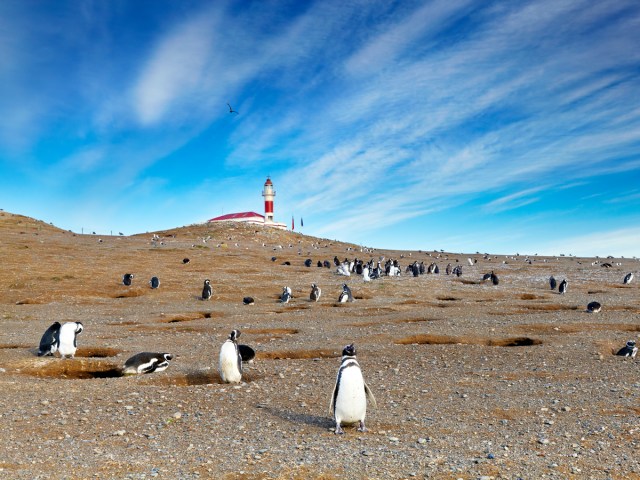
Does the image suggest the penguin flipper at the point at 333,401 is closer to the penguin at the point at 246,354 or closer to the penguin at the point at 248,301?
the penguin at the point at 246,354

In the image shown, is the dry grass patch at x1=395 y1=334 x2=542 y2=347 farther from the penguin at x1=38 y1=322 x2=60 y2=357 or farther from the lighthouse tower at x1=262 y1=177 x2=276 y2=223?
the lighthouse tower at x1=262 y1=177 x2=276 y2=223

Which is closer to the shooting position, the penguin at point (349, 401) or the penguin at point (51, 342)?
the penguin at point (349, 401)

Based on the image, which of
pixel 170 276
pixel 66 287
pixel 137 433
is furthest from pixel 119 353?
pixel 170 276

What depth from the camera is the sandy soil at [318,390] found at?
6488mm

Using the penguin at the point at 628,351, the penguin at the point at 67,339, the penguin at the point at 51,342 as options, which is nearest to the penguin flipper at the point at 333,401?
the penguin at the point at 67,339

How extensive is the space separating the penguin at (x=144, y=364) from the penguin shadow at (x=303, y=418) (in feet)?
11.8

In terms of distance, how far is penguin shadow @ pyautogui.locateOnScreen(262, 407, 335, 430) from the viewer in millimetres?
8062

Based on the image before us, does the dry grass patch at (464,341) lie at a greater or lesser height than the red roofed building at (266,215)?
lesser

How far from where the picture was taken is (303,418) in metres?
8.37

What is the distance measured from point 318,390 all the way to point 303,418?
175 centimetres

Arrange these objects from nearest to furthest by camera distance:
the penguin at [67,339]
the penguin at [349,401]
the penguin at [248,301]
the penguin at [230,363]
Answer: the penguin at [349,401] < the penguin at [230,363] < the penguin at [67,339] < the penguin at [248,301]

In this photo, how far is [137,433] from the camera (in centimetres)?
768

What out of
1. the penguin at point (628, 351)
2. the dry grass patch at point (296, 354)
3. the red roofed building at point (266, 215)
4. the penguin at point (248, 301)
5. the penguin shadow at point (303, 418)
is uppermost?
the red roofed building at point (266, 215)

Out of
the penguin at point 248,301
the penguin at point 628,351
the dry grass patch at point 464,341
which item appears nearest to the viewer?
the penguin at point 628,351
